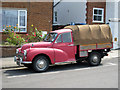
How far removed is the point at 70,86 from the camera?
18.4 ft

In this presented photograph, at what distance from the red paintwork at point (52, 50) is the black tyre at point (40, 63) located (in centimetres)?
22

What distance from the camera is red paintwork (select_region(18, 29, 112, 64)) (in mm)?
7840

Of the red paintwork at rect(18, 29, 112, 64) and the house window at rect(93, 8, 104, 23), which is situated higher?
the house window at rect(93, 8, 104, 23)

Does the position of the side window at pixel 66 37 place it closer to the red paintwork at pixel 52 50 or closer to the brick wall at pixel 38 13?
the red paintwork at pixel 52 50

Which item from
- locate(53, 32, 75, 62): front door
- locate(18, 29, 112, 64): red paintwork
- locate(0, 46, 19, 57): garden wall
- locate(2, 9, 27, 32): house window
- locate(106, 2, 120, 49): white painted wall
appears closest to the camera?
Result: locate(18, 29, 112, 64): red paintwork

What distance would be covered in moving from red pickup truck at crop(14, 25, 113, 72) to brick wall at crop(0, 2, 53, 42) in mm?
5636

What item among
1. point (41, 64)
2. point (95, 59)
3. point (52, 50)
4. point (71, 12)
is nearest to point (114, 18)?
point (71, 12)

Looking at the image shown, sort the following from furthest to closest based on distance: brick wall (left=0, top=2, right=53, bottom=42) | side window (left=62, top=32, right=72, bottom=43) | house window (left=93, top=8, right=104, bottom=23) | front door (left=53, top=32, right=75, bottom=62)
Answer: house window (left=93, top=8, right=104, bottom=23), brick wall (left=0, top=2, right=53, bottom=42), side window (left=62, top=32, right=72, bottom=43), front door (left=53, top=32, right=75, bottom=62)

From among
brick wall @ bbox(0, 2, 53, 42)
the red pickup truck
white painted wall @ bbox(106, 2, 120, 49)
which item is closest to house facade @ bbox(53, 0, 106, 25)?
white painted wall @ bbox(106, 2, 120, 49)

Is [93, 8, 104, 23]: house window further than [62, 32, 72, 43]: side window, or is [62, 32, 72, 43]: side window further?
[93, 8, 104, 23]: house window

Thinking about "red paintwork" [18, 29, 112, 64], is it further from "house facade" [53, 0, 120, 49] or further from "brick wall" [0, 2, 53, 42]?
"house facade" [53, 0, 120, 49]

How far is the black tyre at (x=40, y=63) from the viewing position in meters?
7.88

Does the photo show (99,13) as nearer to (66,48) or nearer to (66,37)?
(66,37)

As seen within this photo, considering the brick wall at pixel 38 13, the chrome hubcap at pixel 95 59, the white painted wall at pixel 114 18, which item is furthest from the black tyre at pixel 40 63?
the white painted wall at pixel 114 18
